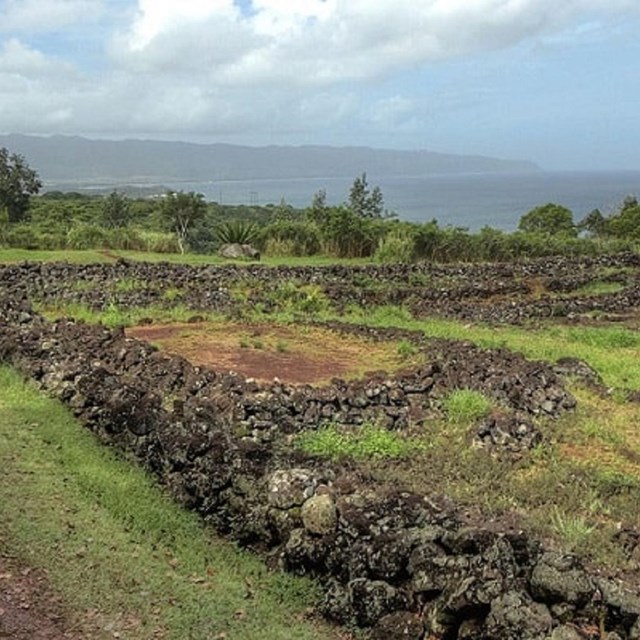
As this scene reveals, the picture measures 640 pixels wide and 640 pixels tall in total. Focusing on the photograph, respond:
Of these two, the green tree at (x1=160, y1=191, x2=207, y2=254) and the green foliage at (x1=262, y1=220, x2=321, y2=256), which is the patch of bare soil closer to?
the green foliage at (x1=262, y1=220, x2=321, y2=256)

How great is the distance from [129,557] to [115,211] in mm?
38864

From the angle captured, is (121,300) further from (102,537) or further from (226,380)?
(102,537)

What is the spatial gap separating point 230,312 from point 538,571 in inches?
405

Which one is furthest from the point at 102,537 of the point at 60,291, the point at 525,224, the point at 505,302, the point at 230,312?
the point at 525,224

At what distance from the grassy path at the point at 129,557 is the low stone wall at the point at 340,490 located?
24cm

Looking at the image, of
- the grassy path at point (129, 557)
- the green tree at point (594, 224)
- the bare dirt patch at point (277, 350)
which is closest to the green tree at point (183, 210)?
the bare dirt patch at point (277, 350)

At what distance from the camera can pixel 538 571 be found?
186 inches

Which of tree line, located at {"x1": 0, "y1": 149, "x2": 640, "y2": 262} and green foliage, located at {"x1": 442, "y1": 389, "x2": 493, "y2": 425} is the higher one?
tree line, located at {"x1": 0, "y1": 149, "x2": 640, "y2": 262}

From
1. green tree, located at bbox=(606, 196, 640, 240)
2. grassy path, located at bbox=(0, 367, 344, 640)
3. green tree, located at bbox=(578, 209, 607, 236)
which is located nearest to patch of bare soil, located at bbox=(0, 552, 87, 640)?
grassy path, located at bbox=(0, 367, 344, 640)

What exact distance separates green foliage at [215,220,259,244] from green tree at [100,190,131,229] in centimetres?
1528

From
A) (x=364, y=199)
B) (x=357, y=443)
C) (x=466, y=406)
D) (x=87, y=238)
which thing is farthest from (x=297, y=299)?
(x=364, y=199)

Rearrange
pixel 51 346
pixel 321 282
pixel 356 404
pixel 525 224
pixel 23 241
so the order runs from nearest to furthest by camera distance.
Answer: pixel 356 404, pixel 51 346, pixel 321 282, pixel 23 241, pixel 525 224

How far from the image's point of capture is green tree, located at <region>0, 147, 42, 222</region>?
145 ft

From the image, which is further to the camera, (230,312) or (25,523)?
(230,312)
